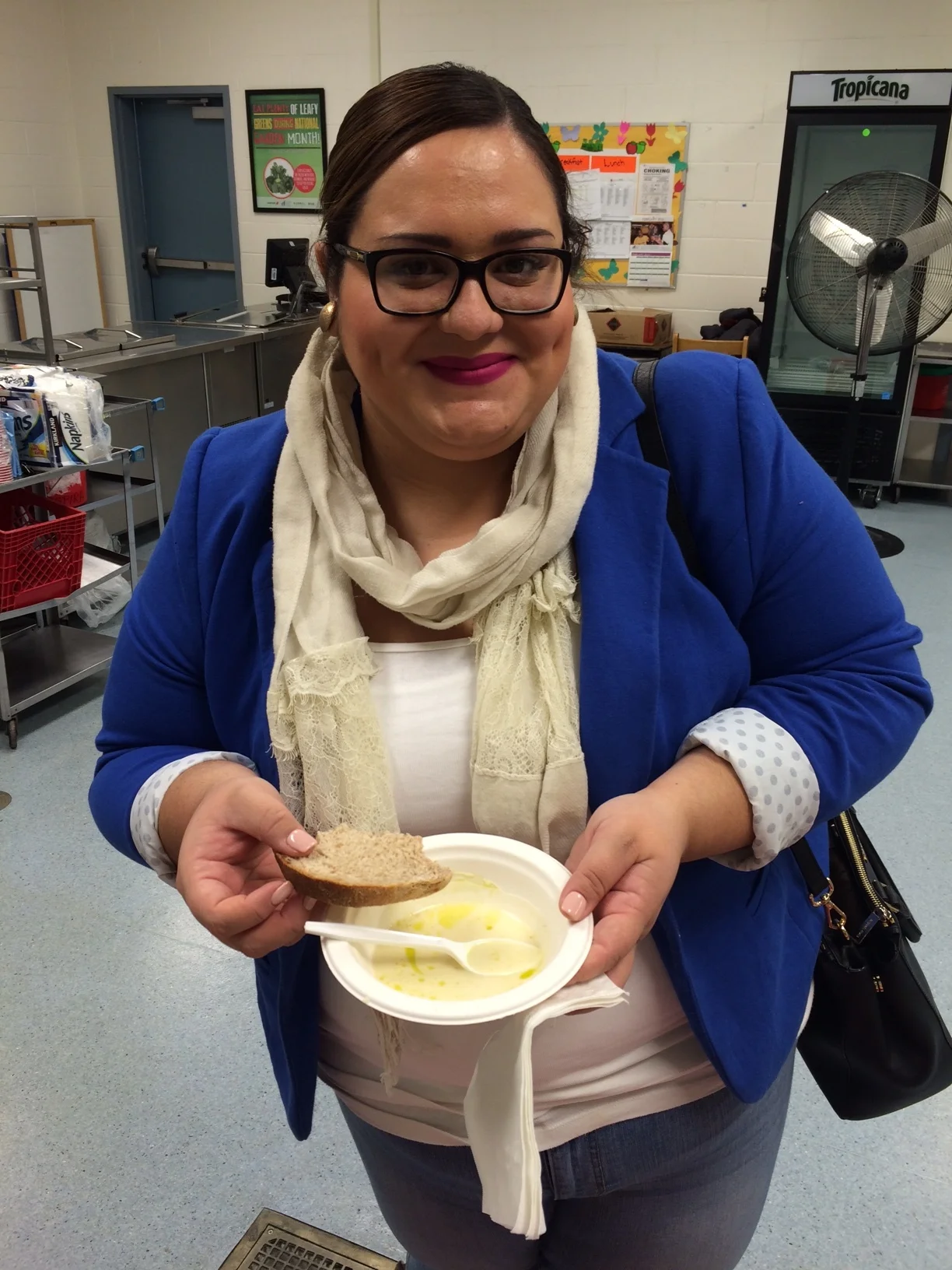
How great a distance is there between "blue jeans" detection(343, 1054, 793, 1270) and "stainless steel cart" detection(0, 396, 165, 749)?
8.06 feet

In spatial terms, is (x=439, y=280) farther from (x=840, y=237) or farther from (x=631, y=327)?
(x=631, y=327)

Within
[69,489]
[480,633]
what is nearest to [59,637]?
[69,489]

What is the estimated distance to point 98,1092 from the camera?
1.91 m

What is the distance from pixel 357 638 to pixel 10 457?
2.46 metres

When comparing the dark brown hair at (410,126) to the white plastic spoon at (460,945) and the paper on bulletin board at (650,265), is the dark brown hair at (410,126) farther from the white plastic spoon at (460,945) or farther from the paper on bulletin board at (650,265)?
the paper on bulletin board at (650,265)

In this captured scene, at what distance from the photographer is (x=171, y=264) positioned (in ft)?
22.9

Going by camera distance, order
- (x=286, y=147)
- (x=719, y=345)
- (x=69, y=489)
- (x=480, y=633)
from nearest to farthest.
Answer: (x=480, y=633) < (x=69, y=489) < (x=719, y=345) < (x=286, y=147)

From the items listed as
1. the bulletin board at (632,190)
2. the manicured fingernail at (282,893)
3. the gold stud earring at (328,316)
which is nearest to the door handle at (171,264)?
the bulletin board at (632,190)

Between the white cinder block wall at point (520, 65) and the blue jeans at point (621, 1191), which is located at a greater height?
the white cinder block wall at point (520, 65)

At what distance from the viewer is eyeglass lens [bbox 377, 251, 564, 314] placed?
831mm

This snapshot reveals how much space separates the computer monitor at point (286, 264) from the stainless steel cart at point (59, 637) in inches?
77.4

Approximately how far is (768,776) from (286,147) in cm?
655

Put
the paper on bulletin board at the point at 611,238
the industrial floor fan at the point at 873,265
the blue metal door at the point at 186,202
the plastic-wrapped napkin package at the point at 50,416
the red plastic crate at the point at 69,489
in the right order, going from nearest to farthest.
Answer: the plastic-wrapped napkin package at the point at 50,416
the red plastic crate at the point at 69,489
the industrial floor fan at the point at 873,265
the paper on bulletin board at the point at 611,238
the blue metal door at the point at 186,202

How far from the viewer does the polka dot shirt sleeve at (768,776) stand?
87cm
